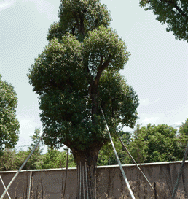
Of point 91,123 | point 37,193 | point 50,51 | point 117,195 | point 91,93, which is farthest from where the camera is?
point 37,193

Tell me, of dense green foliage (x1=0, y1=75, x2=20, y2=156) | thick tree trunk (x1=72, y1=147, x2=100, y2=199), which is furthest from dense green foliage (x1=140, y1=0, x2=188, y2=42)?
dense green foliage (x1=0, y1=75, x2=20, y2=156)

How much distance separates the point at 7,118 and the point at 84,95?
2978mm

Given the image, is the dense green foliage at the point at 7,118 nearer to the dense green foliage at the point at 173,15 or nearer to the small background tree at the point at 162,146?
the dense green foliage at the point at 173,15

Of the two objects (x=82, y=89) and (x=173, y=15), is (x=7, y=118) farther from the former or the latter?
(x=173, y=15)

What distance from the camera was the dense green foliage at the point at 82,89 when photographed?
711 cm

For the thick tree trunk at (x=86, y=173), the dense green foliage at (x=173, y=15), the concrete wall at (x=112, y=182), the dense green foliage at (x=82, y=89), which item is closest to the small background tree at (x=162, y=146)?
the concrete wall at (x=112, y=182)

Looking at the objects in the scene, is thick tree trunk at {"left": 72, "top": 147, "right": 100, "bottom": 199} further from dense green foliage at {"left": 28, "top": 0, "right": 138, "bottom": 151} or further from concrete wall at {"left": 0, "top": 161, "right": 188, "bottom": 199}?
concrete wall at {"left": 0, "top": 161, "right": 188, "bottom": 199}

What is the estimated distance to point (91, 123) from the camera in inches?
281

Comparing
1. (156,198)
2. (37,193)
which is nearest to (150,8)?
(156,198)

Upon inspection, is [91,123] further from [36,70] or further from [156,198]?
[156,198]

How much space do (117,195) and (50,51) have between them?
20.2 ft

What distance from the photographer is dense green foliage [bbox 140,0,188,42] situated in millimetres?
5323

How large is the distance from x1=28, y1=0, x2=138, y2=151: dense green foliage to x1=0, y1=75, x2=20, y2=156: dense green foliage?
1.42 meters

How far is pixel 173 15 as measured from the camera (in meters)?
5.43
